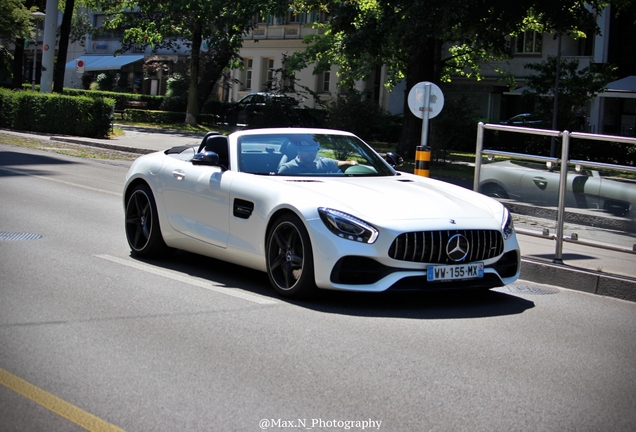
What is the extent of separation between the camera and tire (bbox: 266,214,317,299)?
736cm

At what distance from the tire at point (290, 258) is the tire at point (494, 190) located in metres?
3.79

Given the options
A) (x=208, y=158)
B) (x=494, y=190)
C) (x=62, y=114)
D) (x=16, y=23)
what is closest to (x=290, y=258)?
(x=208, y=158)

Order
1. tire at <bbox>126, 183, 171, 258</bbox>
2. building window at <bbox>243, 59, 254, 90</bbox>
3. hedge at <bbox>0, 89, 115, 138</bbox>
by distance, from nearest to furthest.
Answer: tire at <bbox>126, 183, 171, 258</bbox>
hedge at <bbox>0, 89, 115, 138</bbox>
building window at <bbox>243, 59, 254, 90</bbox>

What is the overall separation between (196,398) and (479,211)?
3.78m

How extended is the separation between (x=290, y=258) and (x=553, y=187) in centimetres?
373

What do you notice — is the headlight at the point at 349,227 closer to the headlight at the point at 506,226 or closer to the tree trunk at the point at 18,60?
the headlight at the point at 506,226

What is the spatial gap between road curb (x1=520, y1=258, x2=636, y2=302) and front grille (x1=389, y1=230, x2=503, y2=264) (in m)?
1.79

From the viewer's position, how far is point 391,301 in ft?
25.5

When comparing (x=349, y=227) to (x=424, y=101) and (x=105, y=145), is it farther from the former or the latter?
(x=105, y=145)

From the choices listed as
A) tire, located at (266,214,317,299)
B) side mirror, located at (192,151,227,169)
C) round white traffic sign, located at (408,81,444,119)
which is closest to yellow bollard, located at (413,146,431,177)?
round white traffic sign, located at (408,81,444,119)

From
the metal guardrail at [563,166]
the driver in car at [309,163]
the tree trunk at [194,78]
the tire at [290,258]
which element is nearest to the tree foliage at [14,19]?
the tree trunk at [194,78]

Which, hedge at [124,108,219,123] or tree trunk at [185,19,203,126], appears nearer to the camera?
tree trunk at [185,19,203,126]

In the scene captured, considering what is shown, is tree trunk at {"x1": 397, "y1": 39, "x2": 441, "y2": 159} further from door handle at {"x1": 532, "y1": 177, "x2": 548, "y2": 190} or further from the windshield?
the windshield

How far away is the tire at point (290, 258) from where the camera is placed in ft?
24.1
